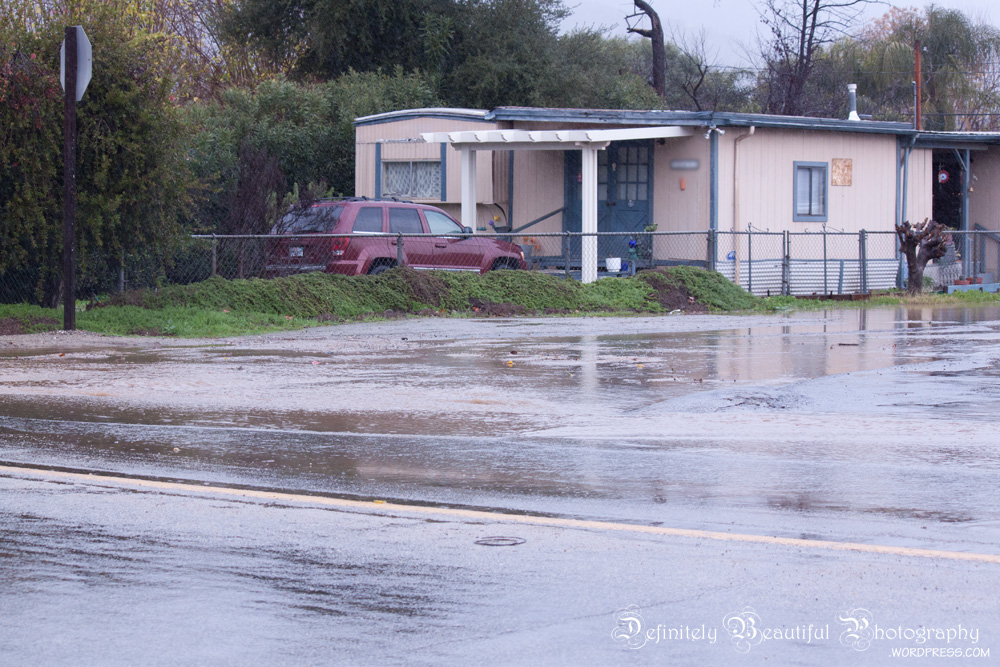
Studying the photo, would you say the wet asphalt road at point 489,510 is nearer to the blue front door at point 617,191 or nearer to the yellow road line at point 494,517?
the yellow road line at point 494,517

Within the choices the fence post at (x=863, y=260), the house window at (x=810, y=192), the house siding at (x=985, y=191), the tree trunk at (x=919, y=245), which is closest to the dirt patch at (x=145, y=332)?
the house window at (x=810, y=192)

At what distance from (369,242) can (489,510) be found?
1430cm

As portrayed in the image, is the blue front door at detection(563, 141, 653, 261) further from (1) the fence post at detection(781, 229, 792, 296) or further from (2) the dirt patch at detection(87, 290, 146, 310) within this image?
(2) the dirt patch at detection(87, 290, 146, 310)

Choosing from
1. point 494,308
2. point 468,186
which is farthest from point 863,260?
point 494,308

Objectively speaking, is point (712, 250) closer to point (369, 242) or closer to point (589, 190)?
point (589, 190)

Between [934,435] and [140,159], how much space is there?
1226 centimetres

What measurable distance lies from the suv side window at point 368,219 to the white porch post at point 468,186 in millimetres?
4180

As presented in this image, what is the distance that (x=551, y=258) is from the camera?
25.1 m

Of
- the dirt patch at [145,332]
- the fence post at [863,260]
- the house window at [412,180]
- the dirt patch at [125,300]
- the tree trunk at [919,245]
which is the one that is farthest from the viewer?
the house window at [412,180]

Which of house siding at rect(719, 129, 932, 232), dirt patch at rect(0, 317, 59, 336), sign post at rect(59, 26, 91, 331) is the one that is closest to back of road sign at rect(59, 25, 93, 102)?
sign post at rect(59, 26, 91, 331)

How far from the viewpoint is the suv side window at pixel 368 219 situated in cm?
2034

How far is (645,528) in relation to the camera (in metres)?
5.95

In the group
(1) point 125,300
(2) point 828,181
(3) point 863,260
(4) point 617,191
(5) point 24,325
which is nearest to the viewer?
(5) point 24,325

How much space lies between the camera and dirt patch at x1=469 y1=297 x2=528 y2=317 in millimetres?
20172
